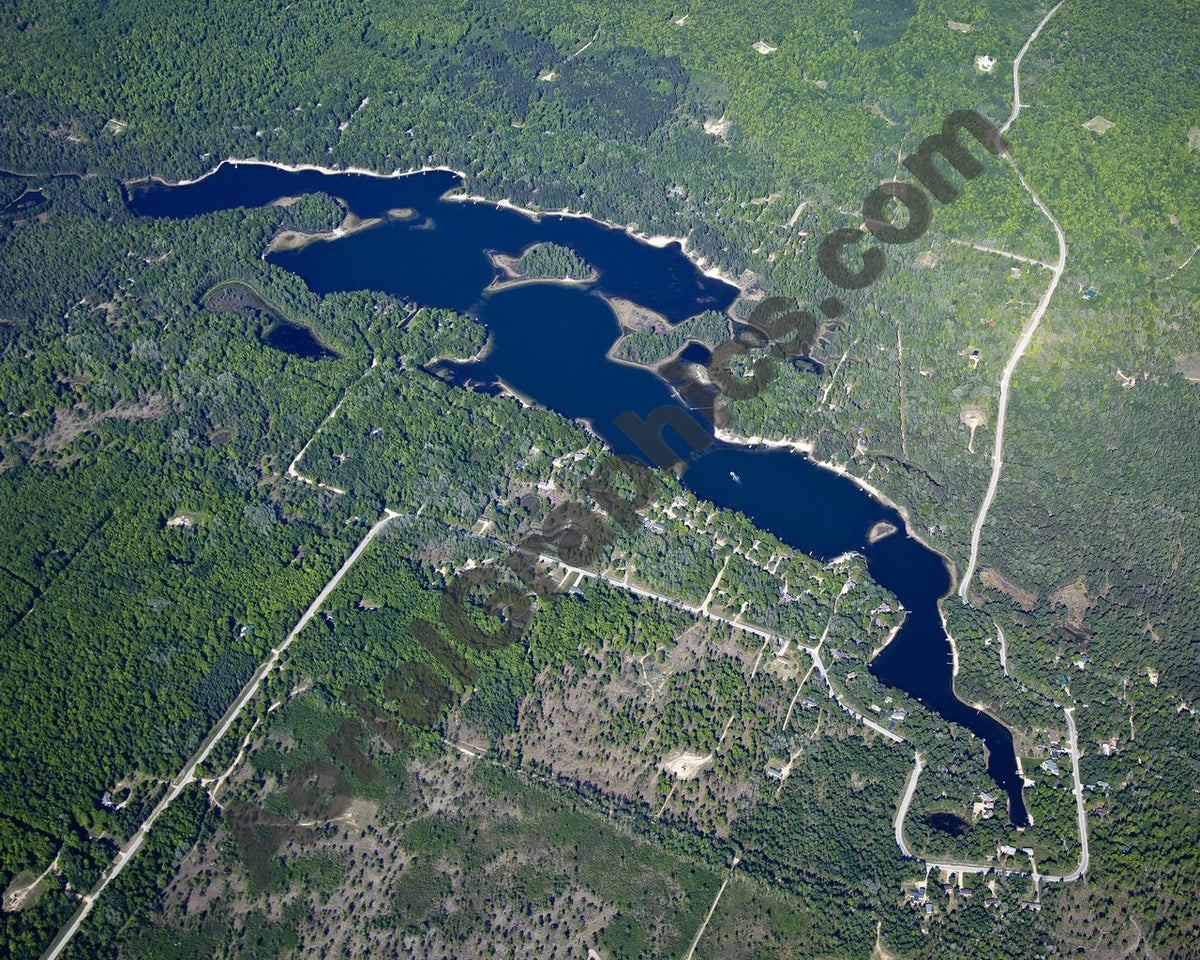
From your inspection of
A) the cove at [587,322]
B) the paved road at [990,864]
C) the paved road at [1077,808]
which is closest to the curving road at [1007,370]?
the cove at [587,322]

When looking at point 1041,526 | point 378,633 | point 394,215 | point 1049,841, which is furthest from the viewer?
point 394,215

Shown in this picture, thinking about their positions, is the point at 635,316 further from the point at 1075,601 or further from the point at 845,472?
the point at 1075,601

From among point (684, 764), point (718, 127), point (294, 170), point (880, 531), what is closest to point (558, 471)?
point (880, 531)

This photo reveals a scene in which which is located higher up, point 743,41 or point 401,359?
point 743,41

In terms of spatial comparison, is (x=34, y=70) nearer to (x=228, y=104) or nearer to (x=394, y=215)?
(x=228, y=104)

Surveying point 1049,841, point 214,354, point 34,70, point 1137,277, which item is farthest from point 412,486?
point 34,70

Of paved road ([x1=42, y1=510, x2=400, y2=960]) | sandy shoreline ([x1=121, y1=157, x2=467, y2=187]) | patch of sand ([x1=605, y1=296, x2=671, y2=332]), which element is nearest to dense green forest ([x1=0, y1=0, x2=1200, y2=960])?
paved road ([x1=42, y1=510, x2=400, y2=960])

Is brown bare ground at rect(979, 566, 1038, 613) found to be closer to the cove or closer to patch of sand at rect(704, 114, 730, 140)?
the cove
